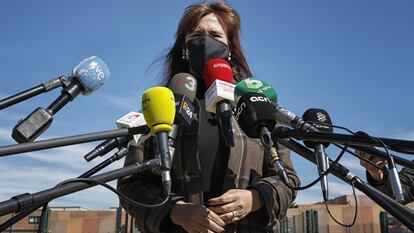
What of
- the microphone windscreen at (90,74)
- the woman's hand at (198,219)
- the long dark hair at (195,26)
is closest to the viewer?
the woman's hand at (198,219)

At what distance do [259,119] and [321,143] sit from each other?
214 mm

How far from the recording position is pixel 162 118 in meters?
1.50

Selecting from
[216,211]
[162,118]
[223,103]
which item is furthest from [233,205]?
[162,118]

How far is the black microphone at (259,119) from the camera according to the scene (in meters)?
1.43

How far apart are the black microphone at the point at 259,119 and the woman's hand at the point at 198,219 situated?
0.43m

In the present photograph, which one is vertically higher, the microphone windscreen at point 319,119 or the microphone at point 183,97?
the microphone at point 183,97

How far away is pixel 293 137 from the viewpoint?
1.43 m

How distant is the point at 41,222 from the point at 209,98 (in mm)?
759

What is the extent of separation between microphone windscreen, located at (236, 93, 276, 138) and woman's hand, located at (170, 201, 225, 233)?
426 millimetres

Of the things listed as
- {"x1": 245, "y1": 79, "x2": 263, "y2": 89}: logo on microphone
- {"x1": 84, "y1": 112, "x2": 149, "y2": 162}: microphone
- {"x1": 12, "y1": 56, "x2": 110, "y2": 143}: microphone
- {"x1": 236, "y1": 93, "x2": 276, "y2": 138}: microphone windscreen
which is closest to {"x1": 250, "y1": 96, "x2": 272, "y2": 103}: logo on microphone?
{"x1": 236, "y1": 93, "x2": 276, "y2": 138}: microphone windscreen

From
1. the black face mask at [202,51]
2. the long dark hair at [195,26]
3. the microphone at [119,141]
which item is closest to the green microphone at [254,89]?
the microphone at [119,141]

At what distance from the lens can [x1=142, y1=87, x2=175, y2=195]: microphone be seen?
1436 mm

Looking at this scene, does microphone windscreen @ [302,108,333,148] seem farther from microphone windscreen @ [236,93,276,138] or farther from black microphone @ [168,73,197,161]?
black microphone @ [168,73,197,161]

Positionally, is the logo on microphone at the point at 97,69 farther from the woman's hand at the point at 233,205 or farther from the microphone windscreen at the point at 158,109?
the woman's hand at the point at 233,205
